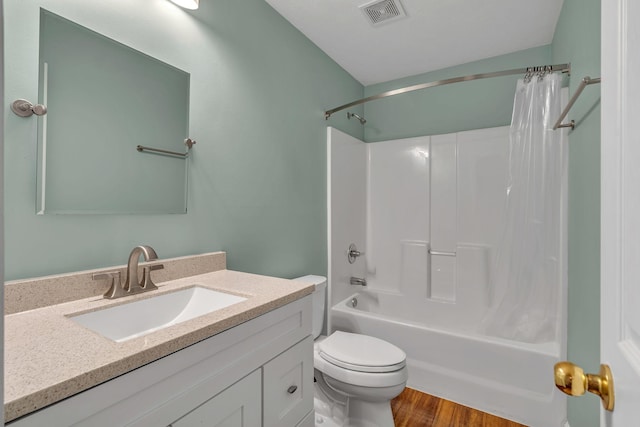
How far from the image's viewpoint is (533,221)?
5.85 ft

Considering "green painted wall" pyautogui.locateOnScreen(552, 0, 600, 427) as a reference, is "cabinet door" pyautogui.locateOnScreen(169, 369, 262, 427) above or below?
below

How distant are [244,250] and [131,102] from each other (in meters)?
0.85

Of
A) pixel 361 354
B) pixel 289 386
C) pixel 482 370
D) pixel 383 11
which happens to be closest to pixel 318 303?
pixel 361 354

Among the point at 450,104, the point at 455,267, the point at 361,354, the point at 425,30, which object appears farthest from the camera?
the point at 450,104

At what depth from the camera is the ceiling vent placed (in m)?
1.76

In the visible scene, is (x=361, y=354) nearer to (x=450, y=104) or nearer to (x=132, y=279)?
(x=132, y=279)

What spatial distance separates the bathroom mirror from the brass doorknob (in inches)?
51.8

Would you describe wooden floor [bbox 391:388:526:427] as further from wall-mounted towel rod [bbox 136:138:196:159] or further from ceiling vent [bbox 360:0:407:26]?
ceiling vent [bbox 360:0:407:26]

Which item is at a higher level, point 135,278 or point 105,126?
point 105,126

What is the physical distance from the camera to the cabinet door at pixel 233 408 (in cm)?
72

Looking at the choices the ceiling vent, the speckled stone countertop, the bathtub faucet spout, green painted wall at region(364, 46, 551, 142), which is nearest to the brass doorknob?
the speckled stone countertop

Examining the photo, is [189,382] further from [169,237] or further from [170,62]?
[170,62]

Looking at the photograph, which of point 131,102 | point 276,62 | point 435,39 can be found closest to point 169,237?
point 131,102
